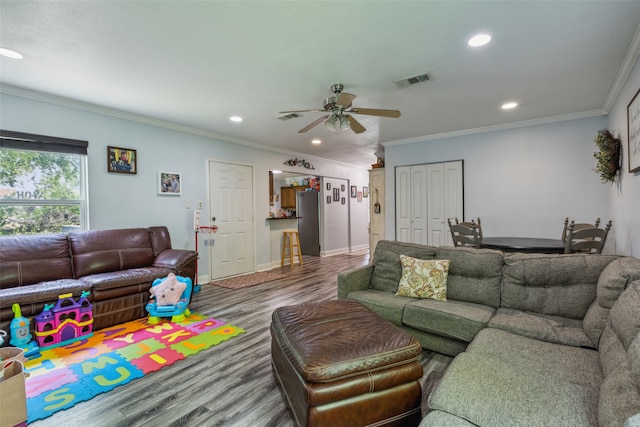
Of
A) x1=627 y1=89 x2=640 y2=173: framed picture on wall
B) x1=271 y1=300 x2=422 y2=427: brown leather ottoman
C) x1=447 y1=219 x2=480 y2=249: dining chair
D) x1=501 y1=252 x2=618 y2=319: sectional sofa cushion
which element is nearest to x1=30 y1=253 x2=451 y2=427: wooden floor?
x1=271 y1=300 x2=422 y2=427: brown leather ottoman

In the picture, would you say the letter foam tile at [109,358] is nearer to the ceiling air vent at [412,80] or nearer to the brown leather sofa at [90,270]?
the brown leather sofa at [90,270]

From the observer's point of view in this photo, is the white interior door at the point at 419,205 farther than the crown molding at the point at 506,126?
Yes

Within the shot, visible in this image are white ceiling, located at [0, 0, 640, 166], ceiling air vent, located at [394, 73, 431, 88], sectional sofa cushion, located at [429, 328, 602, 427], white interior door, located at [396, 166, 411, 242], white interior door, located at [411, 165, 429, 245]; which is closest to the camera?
sectional sofa cushion, located at [429, 328, 602, 427]

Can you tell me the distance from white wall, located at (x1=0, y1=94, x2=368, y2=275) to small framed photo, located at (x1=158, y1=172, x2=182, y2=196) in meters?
0.07

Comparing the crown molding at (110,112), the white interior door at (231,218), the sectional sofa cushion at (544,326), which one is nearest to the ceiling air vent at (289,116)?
the crown molding at (110,112)

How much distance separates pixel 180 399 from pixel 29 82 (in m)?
3.41

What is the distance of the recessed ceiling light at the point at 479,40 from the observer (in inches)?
86.9

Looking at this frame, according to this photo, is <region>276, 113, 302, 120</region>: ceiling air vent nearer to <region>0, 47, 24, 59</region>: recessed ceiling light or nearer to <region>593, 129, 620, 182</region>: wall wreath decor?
<region>0, 47, 24, 59</region>: recessed ceiling light

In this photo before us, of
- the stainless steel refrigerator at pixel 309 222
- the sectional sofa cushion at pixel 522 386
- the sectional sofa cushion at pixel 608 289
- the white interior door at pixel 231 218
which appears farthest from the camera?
the stainless steel refrigerator at pixel 309 222

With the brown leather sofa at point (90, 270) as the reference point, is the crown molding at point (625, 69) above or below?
above

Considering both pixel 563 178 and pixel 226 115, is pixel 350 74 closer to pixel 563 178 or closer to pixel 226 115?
pixel 226 115

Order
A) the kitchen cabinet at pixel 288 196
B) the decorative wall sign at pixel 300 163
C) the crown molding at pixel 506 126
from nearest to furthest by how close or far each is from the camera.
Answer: the crown molding at pixel 506 126 → the decorative wall sign at pixel 300 163 → the kitchen cabinet at pixel 288 196

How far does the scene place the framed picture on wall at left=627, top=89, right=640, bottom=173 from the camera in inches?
96.3

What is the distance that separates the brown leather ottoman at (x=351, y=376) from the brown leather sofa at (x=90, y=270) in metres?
2.31
